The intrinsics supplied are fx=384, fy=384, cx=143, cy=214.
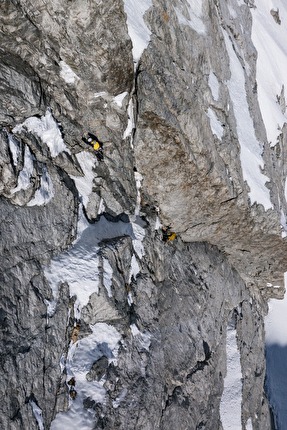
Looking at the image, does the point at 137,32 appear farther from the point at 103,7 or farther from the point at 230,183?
the point at 230,183

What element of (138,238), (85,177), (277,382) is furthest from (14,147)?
(277,382)

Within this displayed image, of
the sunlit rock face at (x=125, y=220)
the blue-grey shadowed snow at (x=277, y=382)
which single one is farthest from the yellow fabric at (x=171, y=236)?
the blue-grey shadowed snow at (x=277, y=382)

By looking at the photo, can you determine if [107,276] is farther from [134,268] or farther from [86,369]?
[86,369]

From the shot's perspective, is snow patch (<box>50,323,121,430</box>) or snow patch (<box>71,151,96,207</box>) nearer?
snow patch (<box>50,323,121,430</box>)

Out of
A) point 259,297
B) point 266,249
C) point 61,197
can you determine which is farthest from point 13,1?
point 259,297

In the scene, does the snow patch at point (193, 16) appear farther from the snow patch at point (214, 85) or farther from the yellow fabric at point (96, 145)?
the yellow fabric at point (96, 145)

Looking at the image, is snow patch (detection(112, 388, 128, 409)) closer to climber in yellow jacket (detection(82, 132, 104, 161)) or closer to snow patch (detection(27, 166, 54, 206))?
snow patch (detection(27, 166, 54, 206))

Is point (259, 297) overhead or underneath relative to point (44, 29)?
underneath

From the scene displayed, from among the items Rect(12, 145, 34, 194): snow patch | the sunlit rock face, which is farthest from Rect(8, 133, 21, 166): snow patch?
Rect(12, 145, 34, 194): snow patch
